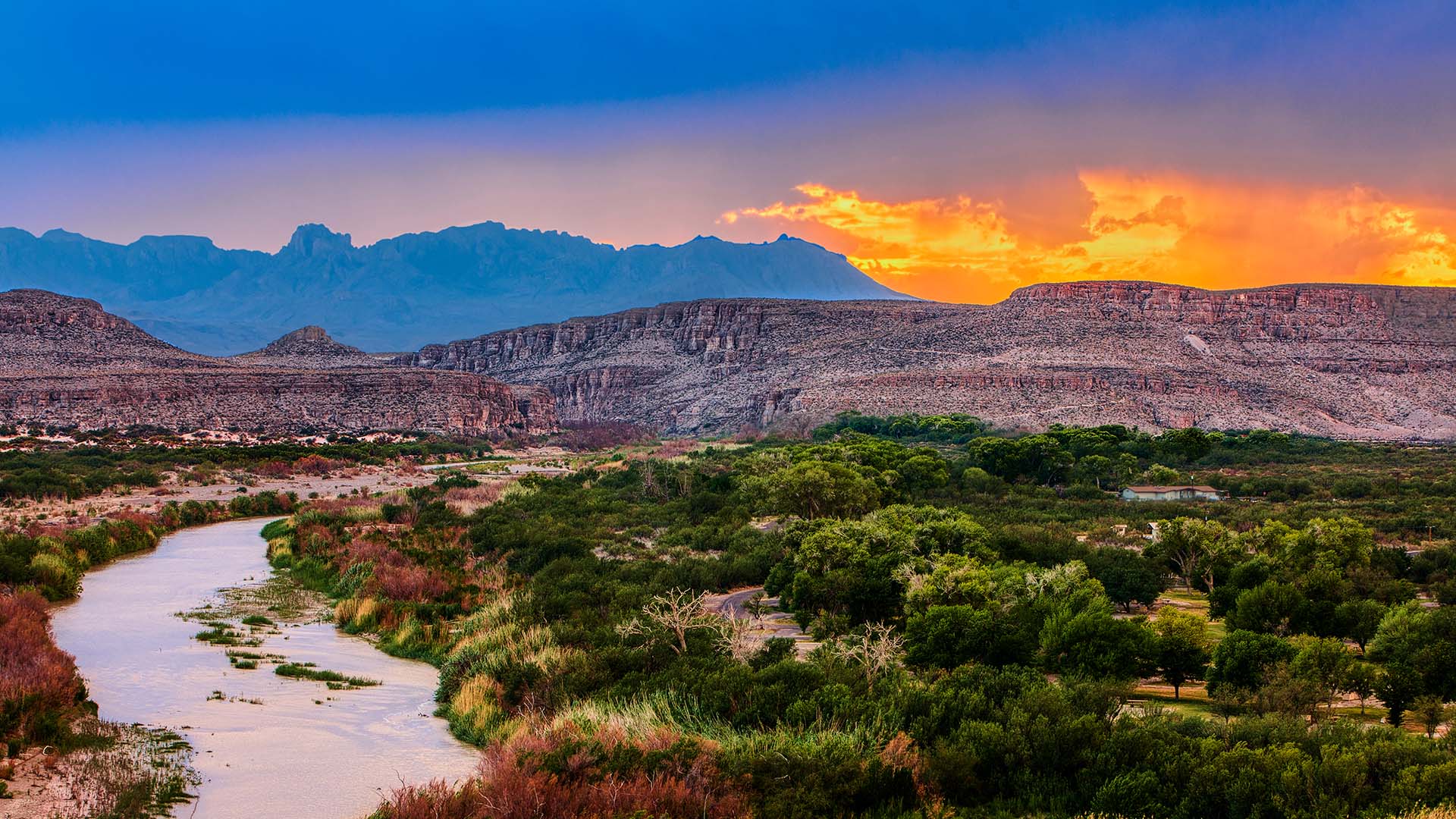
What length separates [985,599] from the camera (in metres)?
19.0

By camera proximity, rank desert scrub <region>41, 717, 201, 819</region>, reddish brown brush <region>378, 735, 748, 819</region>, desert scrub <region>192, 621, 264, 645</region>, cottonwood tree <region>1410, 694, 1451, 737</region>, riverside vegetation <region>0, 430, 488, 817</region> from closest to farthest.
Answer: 1. reddish brown brush <region>378, 735, 748, 819</region>
2. desert scrub <region>41, 717, 201, 819</region>
3. riverside vegetation <region>0, 430, 488, 817</region>
4. cottonwood tree <region>1410, 694, 1451, 737</region>
5. desert scrub <region>192, 621, 264, 645</region>

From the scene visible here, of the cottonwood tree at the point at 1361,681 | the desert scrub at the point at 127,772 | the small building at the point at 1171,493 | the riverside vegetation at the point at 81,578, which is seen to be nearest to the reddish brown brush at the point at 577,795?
the desert scrub at the point at 127,772

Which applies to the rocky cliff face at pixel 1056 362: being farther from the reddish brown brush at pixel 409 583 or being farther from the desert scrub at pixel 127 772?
the desert scrub at pixel 127 772

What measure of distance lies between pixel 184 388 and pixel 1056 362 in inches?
3382

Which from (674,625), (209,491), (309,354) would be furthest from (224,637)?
(309,354)

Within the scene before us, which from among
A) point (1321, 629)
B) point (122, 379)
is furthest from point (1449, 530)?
point (122, 379)

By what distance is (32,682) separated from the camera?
1473 centimetres

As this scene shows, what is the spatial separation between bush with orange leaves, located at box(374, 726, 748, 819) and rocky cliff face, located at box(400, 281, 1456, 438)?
8097cm

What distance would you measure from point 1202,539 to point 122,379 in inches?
3345

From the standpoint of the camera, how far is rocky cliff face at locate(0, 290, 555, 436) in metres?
77.2

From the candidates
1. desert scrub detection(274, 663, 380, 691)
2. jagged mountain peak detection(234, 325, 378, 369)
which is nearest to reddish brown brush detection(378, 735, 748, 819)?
desert scrub detection(274, 663, 380, 691)

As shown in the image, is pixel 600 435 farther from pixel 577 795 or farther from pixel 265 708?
pixel 577 795

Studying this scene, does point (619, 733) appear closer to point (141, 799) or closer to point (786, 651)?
point (786, 651)

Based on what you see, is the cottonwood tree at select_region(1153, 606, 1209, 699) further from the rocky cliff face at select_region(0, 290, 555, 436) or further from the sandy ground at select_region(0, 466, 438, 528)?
the rocky cliff face at select_region(0, 290, 555, 436)
